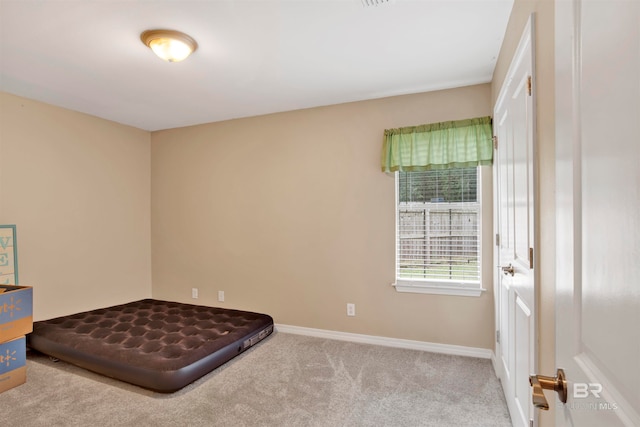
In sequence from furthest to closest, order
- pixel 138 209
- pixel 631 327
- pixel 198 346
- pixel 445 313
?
pixel 138 209 → pixel 445 313 → pixel 198 346 → pixel 631 327

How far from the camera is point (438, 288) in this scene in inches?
124

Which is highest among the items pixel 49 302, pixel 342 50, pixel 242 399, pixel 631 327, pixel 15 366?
pixel 342 50

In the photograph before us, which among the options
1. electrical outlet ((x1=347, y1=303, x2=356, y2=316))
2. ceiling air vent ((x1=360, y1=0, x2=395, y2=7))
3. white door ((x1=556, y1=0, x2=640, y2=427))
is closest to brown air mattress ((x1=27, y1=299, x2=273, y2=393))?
electrical outlet ((x1=347, y1=303, x2=356, y2=316))

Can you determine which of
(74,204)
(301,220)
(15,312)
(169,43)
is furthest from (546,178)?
(74,204)

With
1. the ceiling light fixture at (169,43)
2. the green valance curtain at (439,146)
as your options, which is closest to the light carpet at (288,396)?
the green valance curtain at (439,146)

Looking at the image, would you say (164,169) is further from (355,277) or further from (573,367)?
(573,367)

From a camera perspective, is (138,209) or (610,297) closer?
(610,297)

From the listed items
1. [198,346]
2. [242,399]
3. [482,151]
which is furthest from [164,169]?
A: [482,151]

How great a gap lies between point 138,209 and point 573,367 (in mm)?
4796

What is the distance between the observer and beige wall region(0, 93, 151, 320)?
10.7ft

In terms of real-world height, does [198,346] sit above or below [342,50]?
below

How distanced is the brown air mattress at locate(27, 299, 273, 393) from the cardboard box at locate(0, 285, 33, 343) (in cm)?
40

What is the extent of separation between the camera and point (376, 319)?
3.38 meters

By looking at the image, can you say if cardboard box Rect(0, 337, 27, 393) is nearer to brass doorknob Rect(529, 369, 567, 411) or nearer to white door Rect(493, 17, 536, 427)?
brass doorknob Rect(529, 369, 567, 411)
